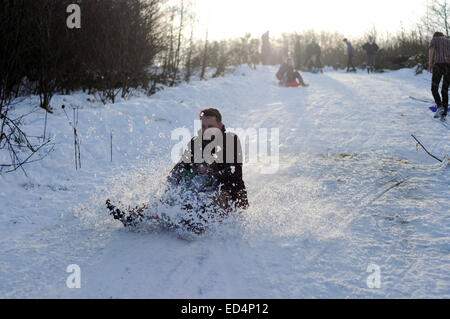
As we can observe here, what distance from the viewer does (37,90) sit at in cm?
713

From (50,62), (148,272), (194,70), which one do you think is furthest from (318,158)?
(194,70)

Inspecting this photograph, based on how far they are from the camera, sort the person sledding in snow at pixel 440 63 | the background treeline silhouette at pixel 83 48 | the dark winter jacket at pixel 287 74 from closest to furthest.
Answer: the background treeline silhouette at pixel 83 48
the person sledding in snow at pixel 440 63
the dark winter jacket at pixel 287 74

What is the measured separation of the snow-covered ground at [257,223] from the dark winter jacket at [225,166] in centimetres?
31

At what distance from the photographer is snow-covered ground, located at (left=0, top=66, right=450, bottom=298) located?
233cm

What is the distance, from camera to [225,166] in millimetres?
3537

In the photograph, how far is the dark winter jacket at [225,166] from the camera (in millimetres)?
3467

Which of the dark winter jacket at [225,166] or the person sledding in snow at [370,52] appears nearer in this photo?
the dark winter jacket at [225,166]

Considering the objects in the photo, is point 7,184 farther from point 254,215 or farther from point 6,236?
point 254,215

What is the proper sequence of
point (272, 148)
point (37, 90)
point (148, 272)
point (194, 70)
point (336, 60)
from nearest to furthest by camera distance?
point (148, 272)
point (272, 148)
point (37, 90)
point (194, 70)
point (336, 60)

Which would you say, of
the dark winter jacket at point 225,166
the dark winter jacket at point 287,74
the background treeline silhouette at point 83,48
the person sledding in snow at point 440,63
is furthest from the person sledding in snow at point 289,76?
the dark winter jacket at point 225,166

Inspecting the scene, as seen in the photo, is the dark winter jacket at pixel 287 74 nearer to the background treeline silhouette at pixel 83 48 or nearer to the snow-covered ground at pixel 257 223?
the background treeline silhouette at pixel 83 48

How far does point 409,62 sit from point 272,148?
1404 centimetres

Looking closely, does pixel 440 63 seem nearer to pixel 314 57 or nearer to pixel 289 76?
pixel 289 76

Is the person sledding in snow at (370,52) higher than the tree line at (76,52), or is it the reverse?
the person sledding in snow at (370,52)
